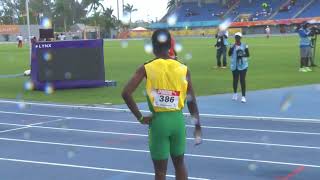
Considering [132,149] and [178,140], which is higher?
[178,140]

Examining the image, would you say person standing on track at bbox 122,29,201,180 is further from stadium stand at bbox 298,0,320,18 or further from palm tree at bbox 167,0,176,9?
palm tree at bbox 167,0,176,9

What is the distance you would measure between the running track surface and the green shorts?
6.29ft

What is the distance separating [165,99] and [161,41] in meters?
0.48

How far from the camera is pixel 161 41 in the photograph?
15.1 ft

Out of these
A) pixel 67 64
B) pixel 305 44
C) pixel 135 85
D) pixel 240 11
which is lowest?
pixel 67 64

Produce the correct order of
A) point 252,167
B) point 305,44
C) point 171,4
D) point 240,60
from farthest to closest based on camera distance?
point 171,4
point 305,44
point 240,60
point 252,167

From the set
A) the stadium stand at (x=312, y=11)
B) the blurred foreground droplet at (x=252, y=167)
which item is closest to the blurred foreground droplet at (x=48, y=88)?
the blurred foreground droplet at (x=252, y=167)

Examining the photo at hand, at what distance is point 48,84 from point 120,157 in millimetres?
9645

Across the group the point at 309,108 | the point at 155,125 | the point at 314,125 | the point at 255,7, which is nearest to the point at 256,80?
the point at 309,108

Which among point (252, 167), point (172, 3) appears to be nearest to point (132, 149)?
point (252, 167)

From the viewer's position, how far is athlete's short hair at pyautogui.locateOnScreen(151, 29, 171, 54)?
4.56 meters

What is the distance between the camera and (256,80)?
17906 millimetres

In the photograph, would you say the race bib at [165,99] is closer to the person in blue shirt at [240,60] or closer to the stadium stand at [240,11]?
the person in blue shirt at [240,60]

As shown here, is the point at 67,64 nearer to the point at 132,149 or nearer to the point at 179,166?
the point at 132,149
